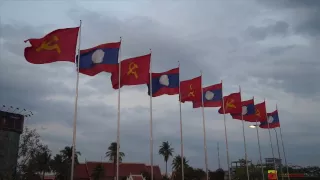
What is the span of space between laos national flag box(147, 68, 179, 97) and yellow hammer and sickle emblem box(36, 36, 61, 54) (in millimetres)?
8016

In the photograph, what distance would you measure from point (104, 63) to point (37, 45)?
13.4 feet

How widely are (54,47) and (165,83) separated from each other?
8.96 metres

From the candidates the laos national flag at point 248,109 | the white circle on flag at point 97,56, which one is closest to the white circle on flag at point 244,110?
the laos national flag at point 248,109

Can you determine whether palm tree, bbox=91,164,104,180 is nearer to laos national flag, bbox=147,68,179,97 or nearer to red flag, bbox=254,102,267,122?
red flag, bbox=254,102,267,122

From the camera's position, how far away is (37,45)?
19.4 m

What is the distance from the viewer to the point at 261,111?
120 feet

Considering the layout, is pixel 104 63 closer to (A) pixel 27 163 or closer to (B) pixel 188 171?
(A) pixel 27 163

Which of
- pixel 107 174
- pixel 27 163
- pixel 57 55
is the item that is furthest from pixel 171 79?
pixel 107 174

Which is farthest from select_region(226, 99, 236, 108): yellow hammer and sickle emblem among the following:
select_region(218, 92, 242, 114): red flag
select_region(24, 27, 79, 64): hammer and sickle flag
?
select_region(24, 27, 79, 64): hammer and sickle flag

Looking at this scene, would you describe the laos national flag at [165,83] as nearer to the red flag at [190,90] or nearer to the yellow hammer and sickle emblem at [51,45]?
the red flag at [190,90]

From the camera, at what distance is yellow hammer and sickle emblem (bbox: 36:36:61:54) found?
19.5m

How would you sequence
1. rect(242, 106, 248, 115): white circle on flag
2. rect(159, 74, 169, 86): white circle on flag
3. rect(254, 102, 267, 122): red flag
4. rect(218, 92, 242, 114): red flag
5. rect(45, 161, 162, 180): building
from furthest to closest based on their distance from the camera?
rect(45, 161, 162, 180): building → rect(254, 102, 267, 122): red flag → rect(242, 106, 248, 115): white circle on flag → rect(218, 92, 242, 114): red flag → rect(159, 74, 169, 86): white circle on flag

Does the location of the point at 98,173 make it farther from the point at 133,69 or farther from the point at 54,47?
the point at 54,47

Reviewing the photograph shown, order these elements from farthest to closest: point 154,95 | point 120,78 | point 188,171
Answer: point 188,171
point 154,95
point 120,78
